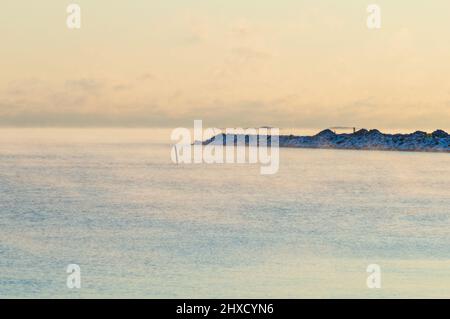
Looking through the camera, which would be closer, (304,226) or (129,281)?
(129,281)

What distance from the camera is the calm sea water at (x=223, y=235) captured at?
2080 cm

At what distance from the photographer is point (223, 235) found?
29453 millimetres

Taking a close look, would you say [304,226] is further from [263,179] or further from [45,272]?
[263,179]

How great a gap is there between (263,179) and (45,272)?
37333 mm

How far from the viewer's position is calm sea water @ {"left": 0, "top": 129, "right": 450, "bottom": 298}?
20.8 meters

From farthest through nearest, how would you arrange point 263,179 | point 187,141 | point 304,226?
1. point 187,141
2. point 263,179
3. point 304,226

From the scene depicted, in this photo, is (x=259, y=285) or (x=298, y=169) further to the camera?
(x=298, y=169)

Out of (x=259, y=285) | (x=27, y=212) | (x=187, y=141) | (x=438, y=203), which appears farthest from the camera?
(x=187, y=141)
